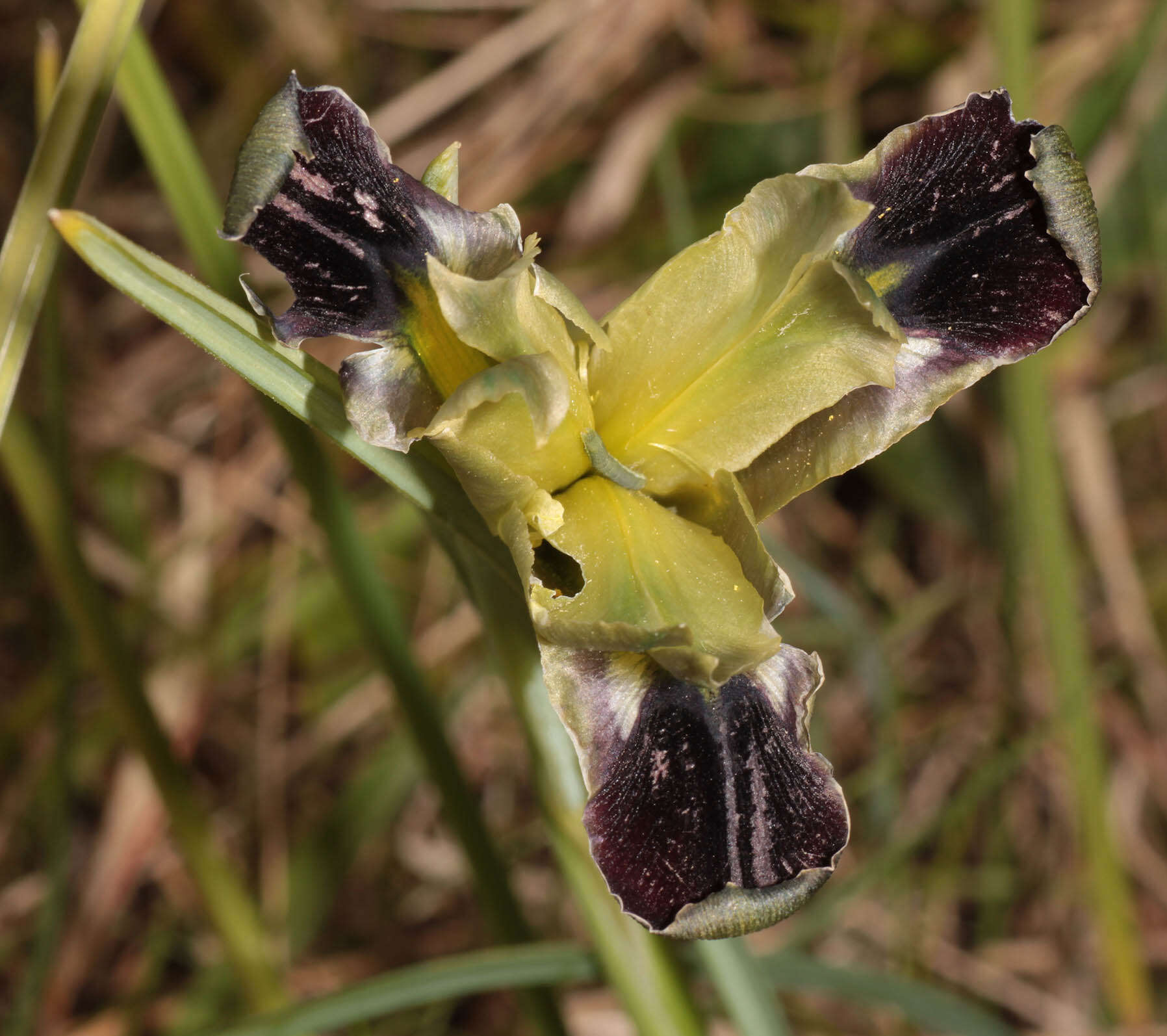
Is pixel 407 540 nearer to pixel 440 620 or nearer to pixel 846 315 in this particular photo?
pixel 440 620

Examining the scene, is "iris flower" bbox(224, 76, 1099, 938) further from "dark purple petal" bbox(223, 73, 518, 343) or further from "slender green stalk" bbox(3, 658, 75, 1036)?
"slender green stalk" bbox(3, 658, 75, 1036)

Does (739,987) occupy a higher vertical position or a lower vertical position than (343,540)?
lower

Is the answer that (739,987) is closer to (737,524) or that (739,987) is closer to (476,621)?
(737,524)

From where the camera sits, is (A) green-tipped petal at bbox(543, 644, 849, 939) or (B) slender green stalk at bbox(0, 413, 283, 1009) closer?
(A) green-tipped petal at bbox(543, 644, 849, 939)

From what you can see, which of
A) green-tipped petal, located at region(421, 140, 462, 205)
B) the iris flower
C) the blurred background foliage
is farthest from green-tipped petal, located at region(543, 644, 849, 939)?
the blurred background foliage

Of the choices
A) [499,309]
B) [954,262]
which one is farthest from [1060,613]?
[499,309]
